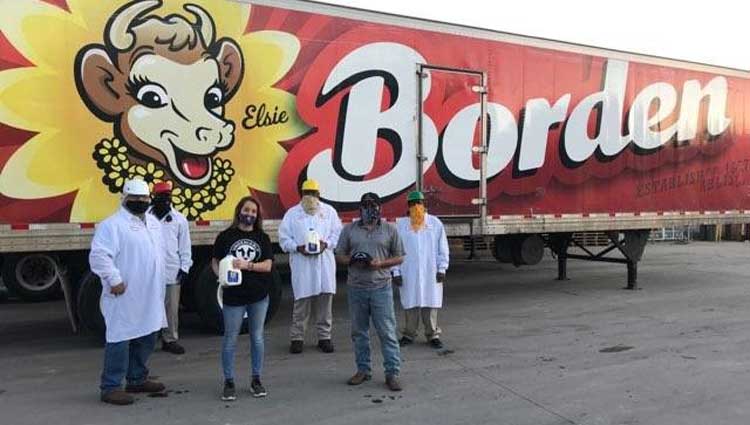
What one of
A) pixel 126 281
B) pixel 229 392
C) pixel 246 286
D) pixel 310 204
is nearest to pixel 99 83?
pixel 310 204

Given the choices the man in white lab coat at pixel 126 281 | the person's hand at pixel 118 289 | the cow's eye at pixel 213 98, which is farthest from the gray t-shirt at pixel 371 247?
the cow's eye at pixel 213 98

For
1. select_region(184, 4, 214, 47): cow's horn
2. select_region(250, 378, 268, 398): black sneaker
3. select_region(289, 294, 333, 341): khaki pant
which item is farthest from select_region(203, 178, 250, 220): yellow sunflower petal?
select_region(250, 378, 268, 398): black sneaker

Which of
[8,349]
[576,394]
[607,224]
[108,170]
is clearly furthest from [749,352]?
[8,349]

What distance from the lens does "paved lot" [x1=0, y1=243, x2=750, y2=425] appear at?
15.5ft

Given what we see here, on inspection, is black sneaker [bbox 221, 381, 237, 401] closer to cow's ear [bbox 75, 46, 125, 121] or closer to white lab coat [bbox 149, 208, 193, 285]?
white lab coat [bbox 149, 208, 193, 285]

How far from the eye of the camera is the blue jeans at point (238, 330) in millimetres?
4988

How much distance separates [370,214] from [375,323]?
90 centimetres

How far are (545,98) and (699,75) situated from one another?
348cm

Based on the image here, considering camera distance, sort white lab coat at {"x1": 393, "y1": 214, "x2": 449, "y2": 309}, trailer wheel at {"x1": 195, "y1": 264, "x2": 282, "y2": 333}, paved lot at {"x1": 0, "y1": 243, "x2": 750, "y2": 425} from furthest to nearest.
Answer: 1. trailer wheel at {"x1": 195, "y1": 264, "x2": 282, "y2": 333}
2. white lab coat at {"x1": 393, "y1": 214, "x2": 449, "y2": 309}
3. paved lot at {"x1": 0, "y1": 243, "x2": 750, "y2": 425}

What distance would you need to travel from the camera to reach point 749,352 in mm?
6512

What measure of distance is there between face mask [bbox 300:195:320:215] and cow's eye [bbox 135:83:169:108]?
67.9 inches

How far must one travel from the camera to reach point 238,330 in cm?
507

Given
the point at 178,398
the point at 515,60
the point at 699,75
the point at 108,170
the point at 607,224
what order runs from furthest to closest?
the point at 699,75 < the point at 607,224 < the point at 515,60 < the point at 108,170 < the point at 178,398

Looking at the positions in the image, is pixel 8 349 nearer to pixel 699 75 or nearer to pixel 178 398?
pixel 178 398
